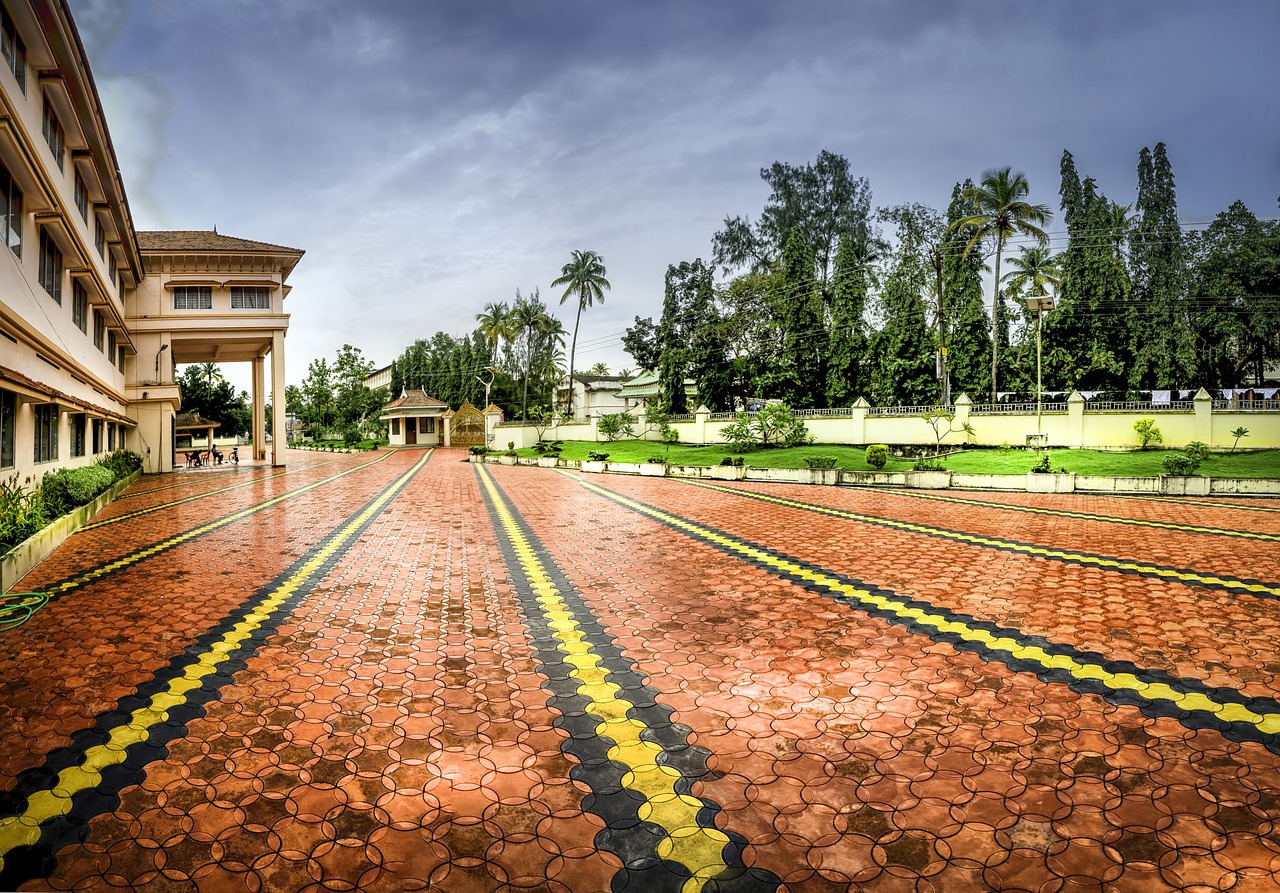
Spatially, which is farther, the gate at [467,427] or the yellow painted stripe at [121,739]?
the gate at [467,427]

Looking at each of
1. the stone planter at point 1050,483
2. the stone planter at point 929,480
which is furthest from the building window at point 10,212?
the stone planter at point 1050,483

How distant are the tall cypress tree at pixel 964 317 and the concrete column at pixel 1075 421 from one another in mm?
5851

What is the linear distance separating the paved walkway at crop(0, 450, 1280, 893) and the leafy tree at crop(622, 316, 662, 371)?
124 ft

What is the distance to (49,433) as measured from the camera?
14.1 m

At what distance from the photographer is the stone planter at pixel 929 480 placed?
754 inches

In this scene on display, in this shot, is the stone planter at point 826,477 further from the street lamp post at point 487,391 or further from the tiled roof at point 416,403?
the tiled roof at point 416,403

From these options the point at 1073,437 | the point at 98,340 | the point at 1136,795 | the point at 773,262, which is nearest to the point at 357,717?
the point at 1136,795

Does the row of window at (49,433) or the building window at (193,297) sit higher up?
the building window at (193,297)

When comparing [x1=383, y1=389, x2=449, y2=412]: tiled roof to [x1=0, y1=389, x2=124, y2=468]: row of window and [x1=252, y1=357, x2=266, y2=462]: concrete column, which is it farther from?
[x1=0, y1=389, x2=124, y2=468]: row of window

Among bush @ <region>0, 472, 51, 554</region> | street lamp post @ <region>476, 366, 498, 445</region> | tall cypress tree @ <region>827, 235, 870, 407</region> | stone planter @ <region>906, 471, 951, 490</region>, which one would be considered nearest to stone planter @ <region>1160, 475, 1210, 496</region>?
stone planter @ <region>906, 471, 951, 490</region>

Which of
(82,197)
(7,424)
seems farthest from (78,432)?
(7,424)

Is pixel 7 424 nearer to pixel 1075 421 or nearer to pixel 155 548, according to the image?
pixel 155 548

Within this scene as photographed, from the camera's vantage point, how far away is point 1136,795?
3.30 metres

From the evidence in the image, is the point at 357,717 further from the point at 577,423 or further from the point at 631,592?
the point at 577,423
